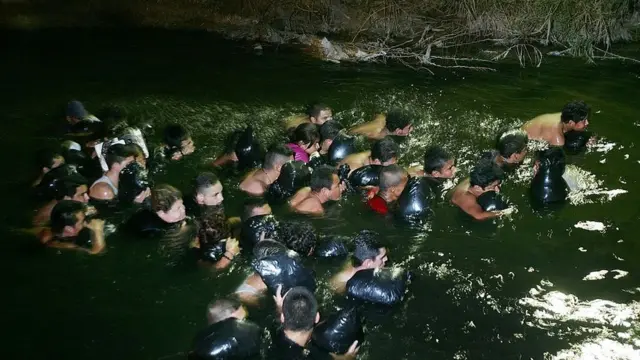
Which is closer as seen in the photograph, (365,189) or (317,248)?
(317,248)

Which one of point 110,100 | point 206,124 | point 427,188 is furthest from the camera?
point 110,100

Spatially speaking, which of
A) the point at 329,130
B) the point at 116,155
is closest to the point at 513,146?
the point at 329,130

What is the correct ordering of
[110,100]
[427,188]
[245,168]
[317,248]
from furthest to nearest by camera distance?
[110,100], [245,168], [427,188], [317,248]

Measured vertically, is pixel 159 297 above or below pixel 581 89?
below

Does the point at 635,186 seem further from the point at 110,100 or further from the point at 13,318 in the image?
the point at 110,100

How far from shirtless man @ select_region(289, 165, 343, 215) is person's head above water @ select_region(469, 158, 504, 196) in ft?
5.74

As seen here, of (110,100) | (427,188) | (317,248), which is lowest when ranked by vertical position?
(110,100)

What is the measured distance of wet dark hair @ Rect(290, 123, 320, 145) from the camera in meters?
7.73

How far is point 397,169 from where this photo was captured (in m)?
6.78

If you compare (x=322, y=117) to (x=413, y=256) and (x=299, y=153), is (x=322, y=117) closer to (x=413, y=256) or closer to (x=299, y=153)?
(x=299, y=153)

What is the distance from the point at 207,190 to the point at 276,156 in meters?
1.10

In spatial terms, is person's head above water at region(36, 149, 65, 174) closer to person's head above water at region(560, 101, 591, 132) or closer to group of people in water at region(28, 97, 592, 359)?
group of people in water at region(28, 97, 592, 359)

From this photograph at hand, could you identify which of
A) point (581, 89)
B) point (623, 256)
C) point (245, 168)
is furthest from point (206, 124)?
point (581, 89)

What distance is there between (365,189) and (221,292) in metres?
2.58
